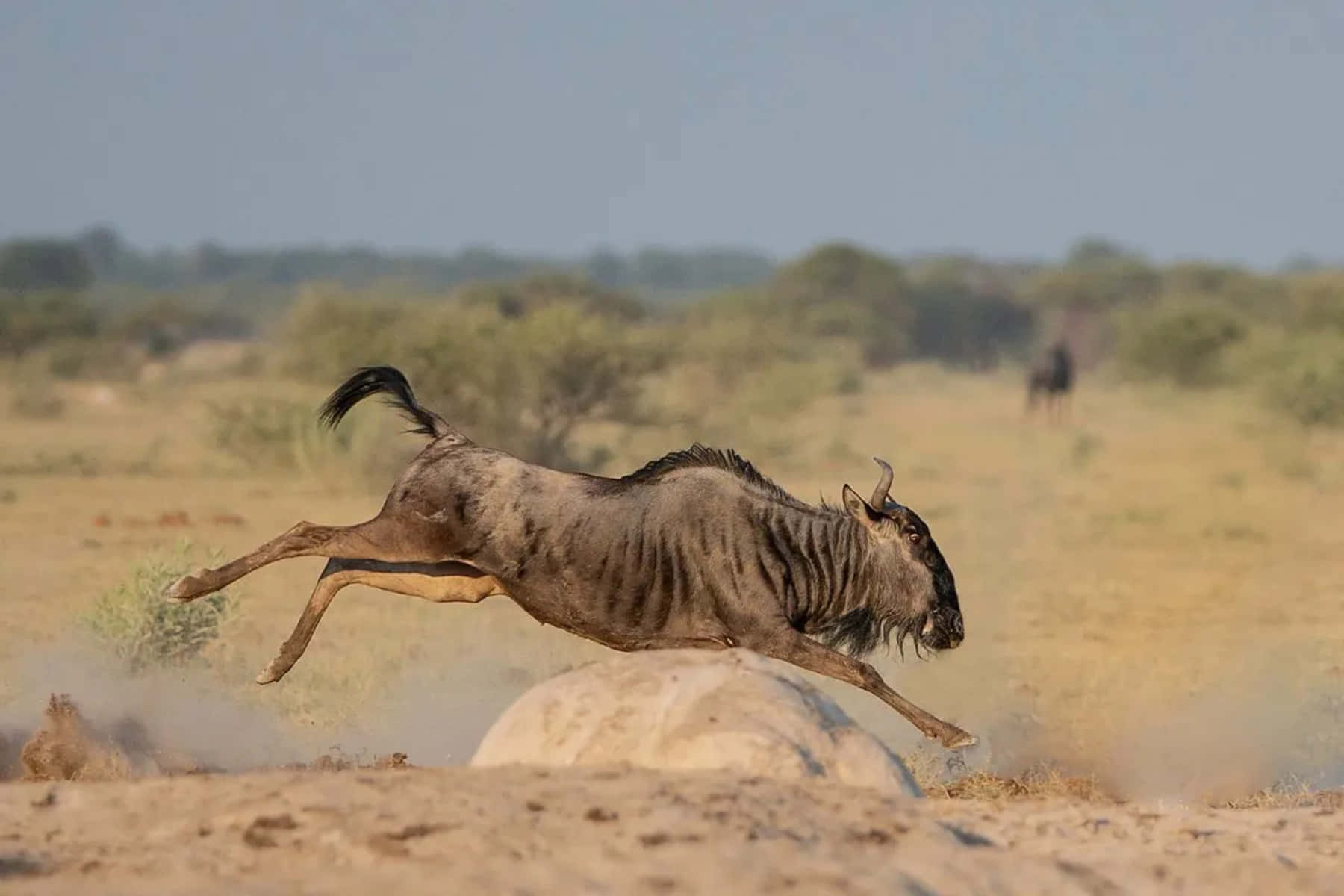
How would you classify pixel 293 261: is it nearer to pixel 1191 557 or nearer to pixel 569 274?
pixel 569 274

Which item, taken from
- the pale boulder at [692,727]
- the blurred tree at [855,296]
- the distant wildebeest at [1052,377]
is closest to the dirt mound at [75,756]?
the pale boulder at [692,727]

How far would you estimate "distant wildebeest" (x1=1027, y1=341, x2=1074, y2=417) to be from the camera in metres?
34.4

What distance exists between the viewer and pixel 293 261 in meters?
143

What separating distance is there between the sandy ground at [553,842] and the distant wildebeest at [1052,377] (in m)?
28.8

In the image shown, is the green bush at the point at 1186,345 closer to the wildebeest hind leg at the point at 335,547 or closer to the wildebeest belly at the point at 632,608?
the wildebeest belly at the point at 632,608

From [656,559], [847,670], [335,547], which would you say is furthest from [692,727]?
[335,547]

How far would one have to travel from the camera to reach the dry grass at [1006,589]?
9.17 m

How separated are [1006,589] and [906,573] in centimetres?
631

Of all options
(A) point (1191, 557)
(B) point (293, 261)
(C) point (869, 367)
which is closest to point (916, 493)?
(A) point (1191, 557)

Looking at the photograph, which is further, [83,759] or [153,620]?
[153,620]

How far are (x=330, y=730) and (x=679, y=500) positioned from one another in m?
1.99

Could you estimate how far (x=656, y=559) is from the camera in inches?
297

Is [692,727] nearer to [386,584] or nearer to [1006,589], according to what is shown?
[386,584]

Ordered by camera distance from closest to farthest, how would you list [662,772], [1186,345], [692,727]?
[662,772] → [692,727] → [1186,345]
